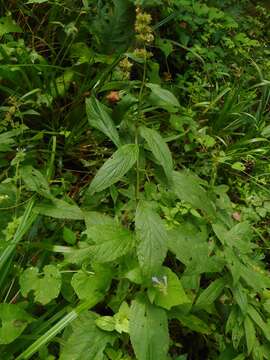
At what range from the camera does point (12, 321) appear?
980mm

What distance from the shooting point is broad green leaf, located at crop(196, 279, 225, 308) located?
107cm

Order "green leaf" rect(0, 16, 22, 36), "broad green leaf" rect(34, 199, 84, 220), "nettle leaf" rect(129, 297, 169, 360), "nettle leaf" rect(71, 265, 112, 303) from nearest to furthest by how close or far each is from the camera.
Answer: "nettle leaf" rect(129, 297, 169, 360) < "nettle leaf" rect(71, 265, 112, 303) < "broad green leaf" rect(34, 199, 84, 220) < "green leaf" rect(0, 16, 22, 36)

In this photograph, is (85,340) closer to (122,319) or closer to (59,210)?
(122,319)

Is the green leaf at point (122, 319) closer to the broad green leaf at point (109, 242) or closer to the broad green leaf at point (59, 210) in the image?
the broad green leaf at point (109, 242)

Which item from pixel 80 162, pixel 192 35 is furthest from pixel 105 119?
pixel 192 35

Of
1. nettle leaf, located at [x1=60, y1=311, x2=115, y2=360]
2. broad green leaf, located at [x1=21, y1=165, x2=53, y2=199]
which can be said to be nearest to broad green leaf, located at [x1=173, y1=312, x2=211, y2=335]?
nettle leaf, located at [x1=60, y1=311, x2=115, y2=360]

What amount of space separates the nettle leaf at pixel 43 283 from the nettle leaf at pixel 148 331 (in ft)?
0.68

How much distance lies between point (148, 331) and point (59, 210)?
441mm

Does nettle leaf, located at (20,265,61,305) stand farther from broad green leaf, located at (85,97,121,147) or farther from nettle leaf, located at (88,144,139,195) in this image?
broad green leaf, located at (85,97,121,147)

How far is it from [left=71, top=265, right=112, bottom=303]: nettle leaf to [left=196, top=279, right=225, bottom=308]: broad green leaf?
0.83ft

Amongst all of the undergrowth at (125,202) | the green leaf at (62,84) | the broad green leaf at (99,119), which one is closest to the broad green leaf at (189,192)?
the undergrowth at (125,202)

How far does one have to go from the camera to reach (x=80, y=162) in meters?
1.65

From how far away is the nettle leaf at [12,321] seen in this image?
0.95 metres

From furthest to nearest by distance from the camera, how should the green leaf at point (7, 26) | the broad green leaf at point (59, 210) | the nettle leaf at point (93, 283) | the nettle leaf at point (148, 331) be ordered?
the green leaf at point (7, 26), the broad green leaf at point (59, 210), the nettle leaf at point (93, 283), the nettle leaf at point (148, 331)
